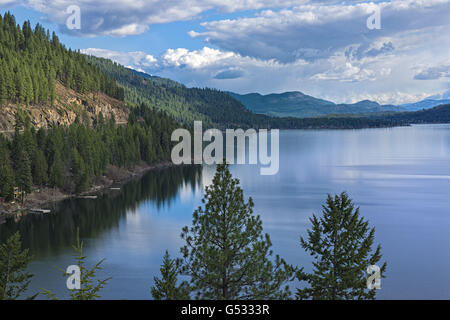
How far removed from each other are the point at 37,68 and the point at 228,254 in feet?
442

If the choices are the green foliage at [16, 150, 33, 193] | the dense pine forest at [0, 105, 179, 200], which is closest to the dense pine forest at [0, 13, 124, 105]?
the dense pine forest at [0, 105, 179, 200]

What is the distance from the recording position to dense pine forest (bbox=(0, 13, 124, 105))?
122 meters

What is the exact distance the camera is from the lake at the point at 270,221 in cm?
4394

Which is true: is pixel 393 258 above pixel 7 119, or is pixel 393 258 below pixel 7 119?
below

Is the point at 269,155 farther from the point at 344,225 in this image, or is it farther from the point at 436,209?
the point at 344,225

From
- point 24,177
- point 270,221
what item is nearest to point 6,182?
point 24,177

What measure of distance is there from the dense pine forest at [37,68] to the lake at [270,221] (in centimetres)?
4372

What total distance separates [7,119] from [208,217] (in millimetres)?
99540

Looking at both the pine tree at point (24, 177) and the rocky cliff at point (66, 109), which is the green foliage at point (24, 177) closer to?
the pine tree at point (24, 177)

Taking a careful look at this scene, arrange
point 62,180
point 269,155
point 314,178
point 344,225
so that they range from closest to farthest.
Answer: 1. point 344,225
2. point 62,180
3. point 314,178
4. point 269,155

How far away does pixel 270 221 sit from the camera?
218 ft

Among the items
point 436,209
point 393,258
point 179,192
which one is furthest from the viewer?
point 179,192
